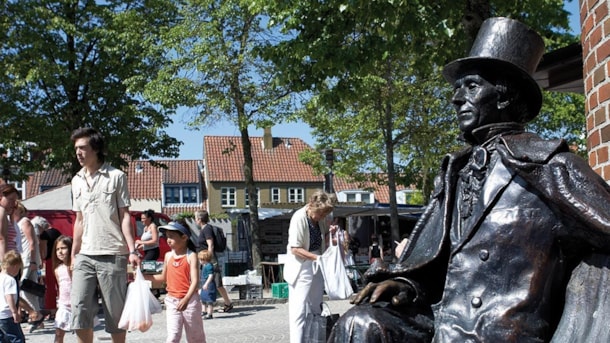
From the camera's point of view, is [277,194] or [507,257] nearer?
[507,257]

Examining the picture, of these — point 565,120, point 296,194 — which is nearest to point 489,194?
point 565,120

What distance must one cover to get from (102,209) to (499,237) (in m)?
4.36

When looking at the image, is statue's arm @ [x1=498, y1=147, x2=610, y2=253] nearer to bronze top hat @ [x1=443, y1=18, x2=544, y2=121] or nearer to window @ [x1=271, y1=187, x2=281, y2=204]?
bronze top hat @ [x1=443, y1=18, x2=544, y2=121]

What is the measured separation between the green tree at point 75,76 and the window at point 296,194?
35.4 metres

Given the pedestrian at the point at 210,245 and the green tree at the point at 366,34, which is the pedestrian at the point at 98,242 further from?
the pedestrian at the point at 210,245

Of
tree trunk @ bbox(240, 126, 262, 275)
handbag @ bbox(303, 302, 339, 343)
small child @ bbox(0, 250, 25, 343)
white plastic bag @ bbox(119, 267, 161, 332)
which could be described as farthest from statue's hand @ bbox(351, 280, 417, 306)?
tree trunk @ bbox(240, 126, 262, 275)

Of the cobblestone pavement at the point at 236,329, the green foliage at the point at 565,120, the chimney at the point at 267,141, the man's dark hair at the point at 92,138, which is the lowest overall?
the cobblestone pavement at the point at 236,329

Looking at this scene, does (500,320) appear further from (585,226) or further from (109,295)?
(109,295)

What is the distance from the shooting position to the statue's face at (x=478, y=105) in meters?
2.86

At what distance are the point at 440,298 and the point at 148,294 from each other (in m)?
3.71

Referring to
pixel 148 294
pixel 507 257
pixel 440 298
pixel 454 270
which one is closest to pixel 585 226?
pixel 507 257

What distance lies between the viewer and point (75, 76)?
74.2ft

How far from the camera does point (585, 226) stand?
2455 mm

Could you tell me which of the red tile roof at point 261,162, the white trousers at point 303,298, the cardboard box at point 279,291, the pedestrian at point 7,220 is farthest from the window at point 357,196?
the white trousers at point 303,298
